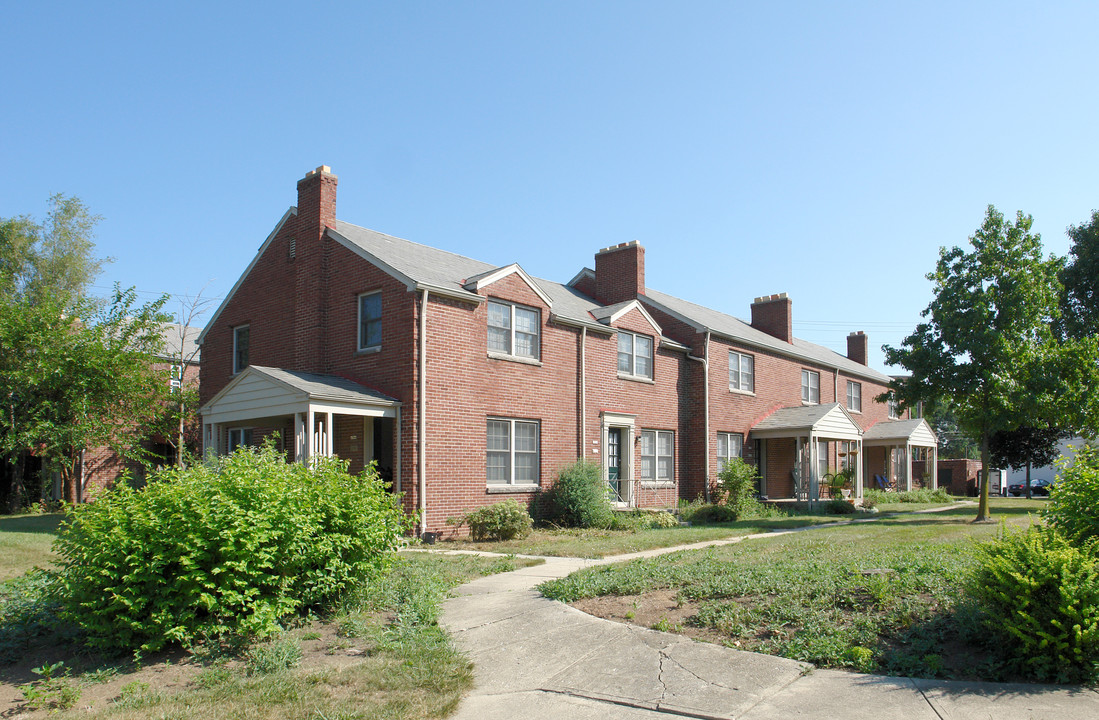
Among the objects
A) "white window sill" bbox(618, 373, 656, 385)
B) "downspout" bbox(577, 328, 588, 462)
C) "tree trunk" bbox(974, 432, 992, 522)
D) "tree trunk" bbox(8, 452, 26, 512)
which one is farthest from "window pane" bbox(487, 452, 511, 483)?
"tree trunk" bbox(8, 452, 26, 512)

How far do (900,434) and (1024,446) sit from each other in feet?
21.3

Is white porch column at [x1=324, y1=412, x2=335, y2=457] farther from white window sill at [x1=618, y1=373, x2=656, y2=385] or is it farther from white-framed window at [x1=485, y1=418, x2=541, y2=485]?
white window sill at [x1=618, y1=373, x2=656, y2=385]

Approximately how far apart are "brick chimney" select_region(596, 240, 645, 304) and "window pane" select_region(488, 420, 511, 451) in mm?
7452

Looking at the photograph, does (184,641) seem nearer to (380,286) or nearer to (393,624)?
(393,624)

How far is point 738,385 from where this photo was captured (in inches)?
1045

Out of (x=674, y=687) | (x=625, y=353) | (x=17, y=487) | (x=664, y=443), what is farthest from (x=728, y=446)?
(x=17, y=487)

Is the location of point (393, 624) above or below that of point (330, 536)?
below

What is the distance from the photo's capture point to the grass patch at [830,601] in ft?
21.4

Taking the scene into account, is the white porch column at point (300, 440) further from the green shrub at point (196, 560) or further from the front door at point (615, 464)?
the front door at point (615, 464)

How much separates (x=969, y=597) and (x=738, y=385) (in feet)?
63.7

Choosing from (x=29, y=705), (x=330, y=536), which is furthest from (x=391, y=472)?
(x=29, y=705)

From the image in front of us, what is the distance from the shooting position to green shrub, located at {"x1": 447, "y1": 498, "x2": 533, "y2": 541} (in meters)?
16.2

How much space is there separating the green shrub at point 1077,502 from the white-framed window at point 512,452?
12.0 m

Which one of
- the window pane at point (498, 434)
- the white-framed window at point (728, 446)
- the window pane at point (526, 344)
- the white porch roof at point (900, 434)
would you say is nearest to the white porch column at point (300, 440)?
the window pane at point (498, 434)
